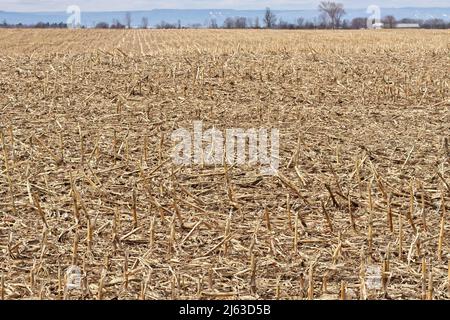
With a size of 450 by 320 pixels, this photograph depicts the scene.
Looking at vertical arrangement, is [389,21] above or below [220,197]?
above

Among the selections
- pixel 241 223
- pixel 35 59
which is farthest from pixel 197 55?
pixel 241 223

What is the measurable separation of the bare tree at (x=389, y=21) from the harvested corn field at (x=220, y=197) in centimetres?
5068

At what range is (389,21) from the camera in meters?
58.6

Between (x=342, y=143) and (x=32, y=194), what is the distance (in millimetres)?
3242

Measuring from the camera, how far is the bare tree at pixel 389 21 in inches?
2284

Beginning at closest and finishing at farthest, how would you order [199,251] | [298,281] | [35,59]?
[298,281]
[199,251]
[35,59]

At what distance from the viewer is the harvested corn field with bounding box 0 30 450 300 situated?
3.76 m

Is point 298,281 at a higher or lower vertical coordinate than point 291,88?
lower

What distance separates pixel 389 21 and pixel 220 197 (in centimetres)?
5683

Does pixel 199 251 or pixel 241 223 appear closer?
pixel 199 251

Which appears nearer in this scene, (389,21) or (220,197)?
(220,197)

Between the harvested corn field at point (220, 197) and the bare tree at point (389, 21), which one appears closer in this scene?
the harvested corn field at point (220, 197)

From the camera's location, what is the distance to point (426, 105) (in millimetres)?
9203
